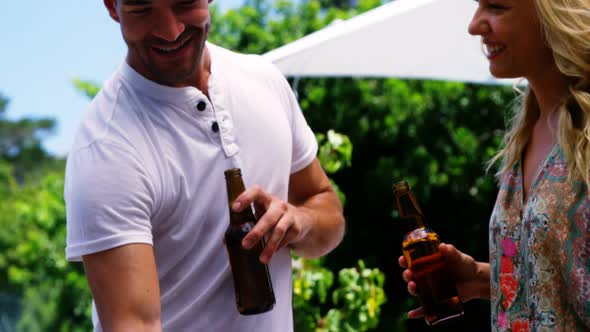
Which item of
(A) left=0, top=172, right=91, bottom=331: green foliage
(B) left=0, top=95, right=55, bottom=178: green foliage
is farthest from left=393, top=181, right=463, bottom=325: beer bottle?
(B) left=0, top=95, right=55, bottom=178: green foliage

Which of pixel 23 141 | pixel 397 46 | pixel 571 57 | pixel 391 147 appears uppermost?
pixel 571 57

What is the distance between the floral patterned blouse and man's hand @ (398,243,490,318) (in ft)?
0.66

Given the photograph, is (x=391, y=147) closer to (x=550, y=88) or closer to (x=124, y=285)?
(x=550, y=88)

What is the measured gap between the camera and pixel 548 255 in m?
1.98

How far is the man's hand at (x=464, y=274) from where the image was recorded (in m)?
2.31

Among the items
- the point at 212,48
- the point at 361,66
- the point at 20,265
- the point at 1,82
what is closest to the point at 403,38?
the point at 361,66

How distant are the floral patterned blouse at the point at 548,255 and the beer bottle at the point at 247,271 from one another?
1.79 ft

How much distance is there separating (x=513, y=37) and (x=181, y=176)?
811mm

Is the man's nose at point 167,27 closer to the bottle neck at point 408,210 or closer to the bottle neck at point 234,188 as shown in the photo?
the bottle neck at point 234,188

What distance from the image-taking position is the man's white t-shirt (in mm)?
2004

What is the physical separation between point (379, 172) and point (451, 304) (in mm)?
3951

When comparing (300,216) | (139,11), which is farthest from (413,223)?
(139,11)

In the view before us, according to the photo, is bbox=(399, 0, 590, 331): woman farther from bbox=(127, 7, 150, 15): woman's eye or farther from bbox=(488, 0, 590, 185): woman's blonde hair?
bbox=(127, 7, 150, 15): woman's eye

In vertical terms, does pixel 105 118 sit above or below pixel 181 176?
above
